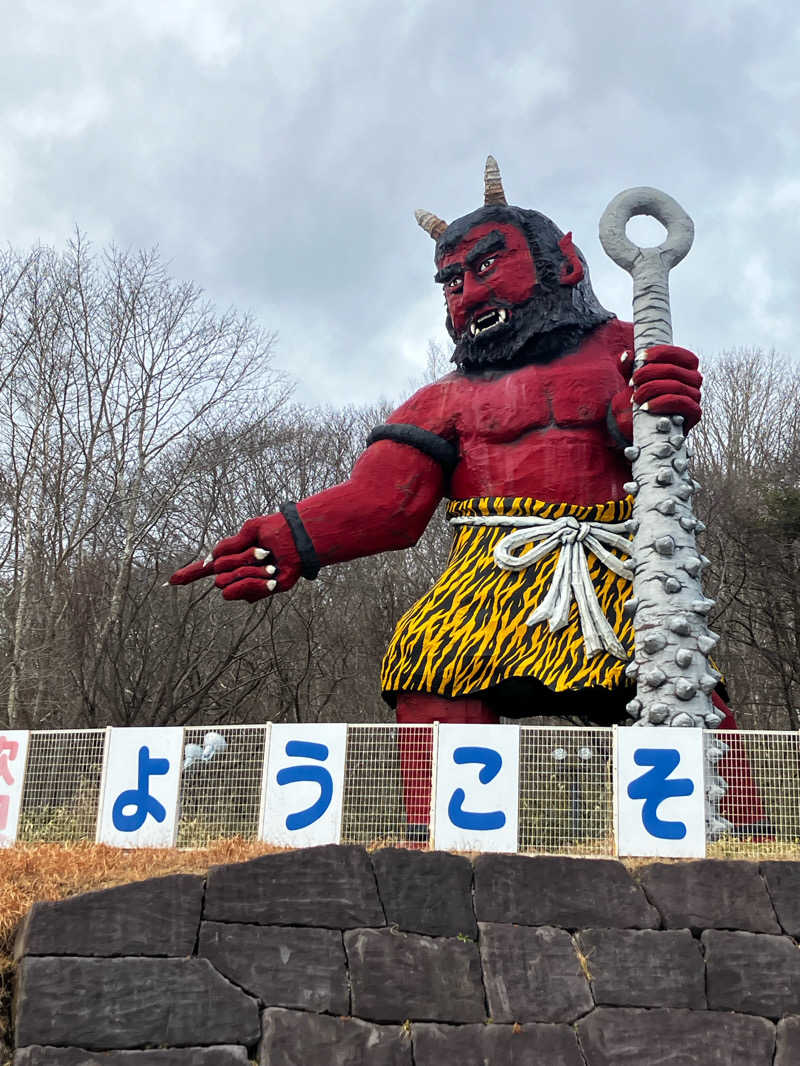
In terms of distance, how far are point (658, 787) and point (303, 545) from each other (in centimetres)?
231

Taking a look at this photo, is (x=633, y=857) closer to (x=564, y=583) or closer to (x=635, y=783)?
(x=635, y=783)

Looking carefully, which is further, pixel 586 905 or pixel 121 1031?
pixel 586 905

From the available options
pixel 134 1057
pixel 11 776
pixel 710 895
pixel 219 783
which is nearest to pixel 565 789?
pixel 710 895

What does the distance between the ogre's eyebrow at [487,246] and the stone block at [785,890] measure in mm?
3489

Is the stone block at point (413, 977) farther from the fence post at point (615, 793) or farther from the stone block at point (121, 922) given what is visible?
the fence post at point (615, 793)

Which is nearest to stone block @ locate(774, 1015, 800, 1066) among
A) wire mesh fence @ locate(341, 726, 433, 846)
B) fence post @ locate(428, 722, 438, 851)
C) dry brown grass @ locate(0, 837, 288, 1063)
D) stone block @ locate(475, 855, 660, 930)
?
stone block @ locate(475, 855, 660, 930)

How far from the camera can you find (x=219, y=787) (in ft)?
14.5

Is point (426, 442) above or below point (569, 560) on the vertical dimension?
above

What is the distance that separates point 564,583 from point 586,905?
1.76m

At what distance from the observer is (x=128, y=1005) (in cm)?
347

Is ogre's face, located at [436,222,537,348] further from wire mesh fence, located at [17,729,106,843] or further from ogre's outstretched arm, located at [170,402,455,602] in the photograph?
wire mesh fence, located at [17,729,106,843]

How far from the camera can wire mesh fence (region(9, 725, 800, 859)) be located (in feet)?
13.8

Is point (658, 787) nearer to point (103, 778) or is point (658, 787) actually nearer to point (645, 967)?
point (645, 967)

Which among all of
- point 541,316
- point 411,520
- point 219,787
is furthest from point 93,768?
point 541,316
